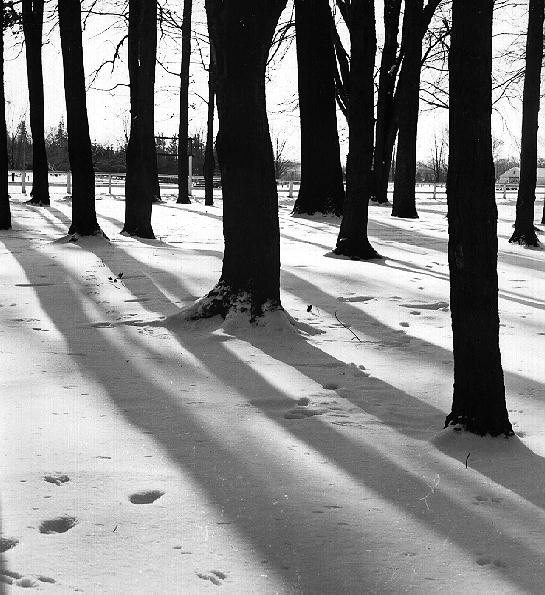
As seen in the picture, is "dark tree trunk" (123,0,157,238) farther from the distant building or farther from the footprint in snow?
the distant building

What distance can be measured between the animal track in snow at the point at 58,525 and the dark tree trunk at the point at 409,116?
63.0ft

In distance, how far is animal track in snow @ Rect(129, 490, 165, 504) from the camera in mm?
3609

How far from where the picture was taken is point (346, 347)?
6629 mm

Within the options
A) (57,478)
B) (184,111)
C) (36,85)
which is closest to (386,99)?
(184,111)

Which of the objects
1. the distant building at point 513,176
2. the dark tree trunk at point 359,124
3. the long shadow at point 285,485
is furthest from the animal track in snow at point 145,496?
the distant building at point 513,176

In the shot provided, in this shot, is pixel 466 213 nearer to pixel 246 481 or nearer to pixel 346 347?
pixel 246 481

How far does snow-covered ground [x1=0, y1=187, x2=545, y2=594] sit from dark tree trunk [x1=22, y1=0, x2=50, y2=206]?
47.4 feet

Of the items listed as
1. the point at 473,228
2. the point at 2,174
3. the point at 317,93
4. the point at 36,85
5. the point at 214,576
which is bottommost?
the point at 214,576

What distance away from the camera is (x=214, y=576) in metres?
3.01

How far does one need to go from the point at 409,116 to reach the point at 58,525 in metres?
20.9

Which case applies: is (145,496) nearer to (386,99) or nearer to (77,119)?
(77,119)

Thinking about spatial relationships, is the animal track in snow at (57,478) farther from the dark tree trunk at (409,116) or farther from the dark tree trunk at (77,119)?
the dark tree trunk at (409,116)

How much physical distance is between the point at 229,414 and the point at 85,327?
260 centimetres

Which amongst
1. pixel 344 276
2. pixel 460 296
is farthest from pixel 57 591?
pixel 344 276
